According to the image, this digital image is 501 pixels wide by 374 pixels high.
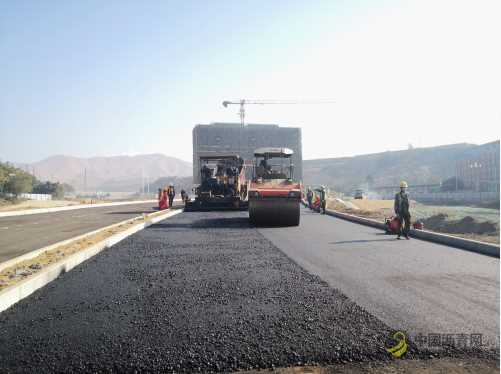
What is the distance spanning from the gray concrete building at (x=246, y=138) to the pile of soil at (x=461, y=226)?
46.3 m

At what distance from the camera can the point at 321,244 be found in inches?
387

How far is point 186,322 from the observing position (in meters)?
4.22

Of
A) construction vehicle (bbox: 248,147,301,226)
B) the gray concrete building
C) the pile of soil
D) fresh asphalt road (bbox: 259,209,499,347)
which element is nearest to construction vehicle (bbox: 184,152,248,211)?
construction vehicle (bbox: 248,147,301,226)

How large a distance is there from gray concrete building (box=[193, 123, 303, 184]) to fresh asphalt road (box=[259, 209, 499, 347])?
63.2m

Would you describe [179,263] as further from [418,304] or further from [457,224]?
[457,224]

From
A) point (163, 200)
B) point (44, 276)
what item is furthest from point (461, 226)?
point (44, 276)

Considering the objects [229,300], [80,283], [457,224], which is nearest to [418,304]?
[229,300]

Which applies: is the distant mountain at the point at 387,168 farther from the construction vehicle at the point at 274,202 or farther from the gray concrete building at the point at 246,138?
the construction vehicle at the point at 274,202

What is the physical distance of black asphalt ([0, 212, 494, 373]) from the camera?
337 centimetres

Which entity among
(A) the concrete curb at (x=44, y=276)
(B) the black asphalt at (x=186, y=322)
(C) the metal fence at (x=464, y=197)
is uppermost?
(A) the concrete curb at (x=44, y=276)

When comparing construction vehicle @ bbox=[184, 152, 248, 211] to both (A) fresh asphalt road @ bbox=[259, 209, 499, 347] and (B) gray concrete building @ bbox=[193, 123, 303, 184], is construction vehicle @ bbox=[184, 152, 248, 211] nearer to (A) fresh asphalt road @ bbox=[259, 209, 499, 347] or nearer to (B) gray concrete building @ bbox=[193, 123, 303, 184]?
(A) fresh asphalt road @ bbox=[259, 209, 499, 347]

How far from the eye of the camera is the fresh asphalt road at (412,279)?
421 cm

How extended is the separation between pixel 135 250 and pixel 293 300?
16.8ft

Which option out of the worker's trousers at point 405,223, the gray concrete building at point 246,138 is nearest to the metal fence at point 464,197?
the gray concrete building at point 246,138
